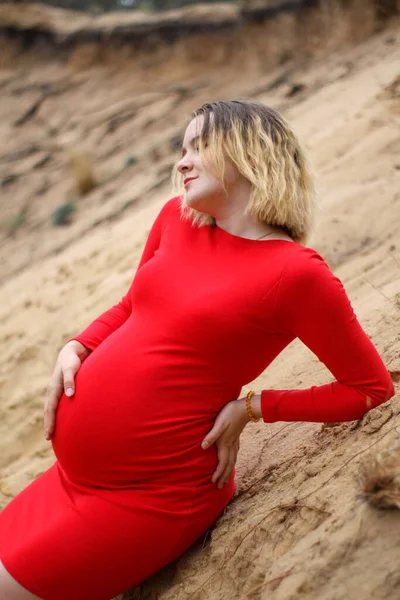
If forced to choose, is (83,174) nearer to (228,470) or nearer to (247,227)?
(247,227)

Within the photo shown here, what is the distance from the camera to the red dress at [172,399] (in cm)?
164

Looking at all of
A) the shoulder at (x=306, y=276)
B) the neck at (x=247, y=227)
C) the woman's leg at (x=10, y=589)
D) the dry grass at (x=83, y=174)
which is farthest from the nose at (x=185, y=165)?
the dry grass at (x=83, y=174)

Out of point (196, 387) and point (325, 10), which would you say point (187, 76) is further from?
point (196, 387)

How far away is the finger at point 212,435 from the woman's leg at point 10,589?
1.96 ft

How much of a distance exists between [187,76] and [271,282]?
907 centimetres

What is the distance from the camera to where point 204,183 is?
181cm

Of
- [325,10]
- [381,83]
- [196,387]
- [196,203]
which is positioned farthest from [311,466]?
[325,10]

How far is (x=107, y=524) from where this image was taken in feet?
5.52

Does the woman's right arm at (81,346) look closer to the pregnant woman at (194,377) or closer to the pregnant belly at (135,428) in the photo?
the pregnant woman at (194,377)

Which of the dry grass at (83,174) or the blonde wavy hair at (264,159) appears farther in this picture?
the dry grass at (83,174)

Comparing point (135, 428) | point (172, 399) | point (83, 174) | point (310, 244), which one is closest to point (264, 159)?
point (172, 399)

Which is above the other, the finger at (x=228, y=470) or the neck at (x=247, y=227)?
the neck at (x=247, y=227)

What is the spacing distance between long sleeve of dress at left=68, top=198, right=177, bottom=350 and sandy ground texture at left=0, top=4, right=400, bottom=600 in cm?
68

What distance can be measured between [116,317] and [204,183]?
0.58m
